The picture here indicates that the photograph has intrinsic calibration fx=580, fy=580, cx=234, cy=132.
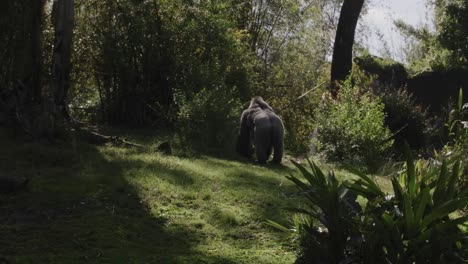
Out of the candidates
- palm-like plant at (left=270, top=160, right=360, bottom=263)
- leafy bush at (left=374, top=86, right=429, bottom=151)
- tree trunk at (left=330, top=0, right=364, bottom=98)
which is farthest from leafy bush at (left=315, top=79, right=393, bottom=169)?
palm-like plant at (left=270, top=160, right=360, bottom=263)

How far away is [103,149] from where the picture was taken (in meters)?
9.37

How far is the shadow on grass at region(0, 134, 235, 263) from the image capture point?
478 centimetres

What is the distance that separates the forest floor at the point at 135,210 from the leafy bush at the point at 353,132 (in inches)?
127

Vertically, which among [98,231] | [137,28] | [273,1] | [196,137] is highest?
[273,1]

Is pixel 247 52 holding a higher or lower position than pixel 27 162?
higher

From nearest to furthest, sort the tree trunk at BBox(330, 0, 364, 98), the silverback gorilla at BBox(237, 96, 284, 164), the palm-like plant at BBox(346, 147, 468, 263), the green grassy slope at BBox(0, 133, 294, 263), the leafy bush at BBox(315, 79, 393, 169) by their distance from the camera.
Result: 1. the palm-like plant at BBox(346, 147, 468, 263)
2. the green grassy slope at BBox(0, 133, 294, 263)
3. the silverback gorilla at BBox(237, 96, 284, 164)
4. the leafy bush at BBox(315, 79, 393, 169)
5. the tree trunk at BBox(330, 0, 364, 98)

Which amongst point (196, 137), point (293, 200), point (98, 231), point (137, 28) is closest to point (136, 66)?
point (137, 28)

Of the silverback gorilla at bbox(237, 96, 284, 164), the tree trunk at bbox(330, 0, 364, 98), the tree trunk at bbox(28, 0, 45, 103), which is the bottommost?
the silverback gorilla at bbox(237, 96, 284, 164)

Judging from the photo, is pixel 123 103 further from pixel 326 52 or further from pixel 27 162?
pixel 326 52

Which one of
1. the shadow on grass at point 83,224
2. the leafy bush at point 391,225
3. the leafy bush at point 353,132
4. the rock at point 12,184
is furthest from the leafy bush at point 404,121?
the rock at point 12,184

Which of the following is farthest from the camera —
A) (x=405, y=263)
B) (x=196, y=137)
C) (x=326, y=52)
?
(x=326, y=52)

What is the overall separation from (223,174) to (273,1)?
1444 centimetres

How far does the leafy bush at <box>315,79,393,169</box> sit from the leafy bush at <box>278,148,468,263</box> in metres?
6.57

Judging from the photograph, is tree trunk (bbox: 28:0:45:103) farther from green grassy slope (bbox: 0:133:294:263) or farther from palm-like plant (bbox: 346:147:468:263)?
palm-like plant (bbox: 346:147:468:263)
